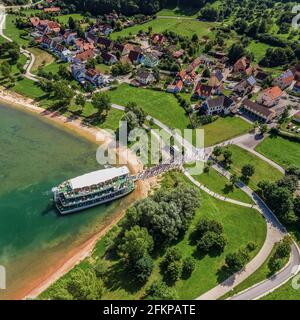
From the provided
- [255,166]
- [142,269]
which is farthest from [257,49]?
[142,269]

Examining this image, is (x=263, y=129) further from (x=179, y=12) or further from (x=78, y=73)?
(x=179, y=12)

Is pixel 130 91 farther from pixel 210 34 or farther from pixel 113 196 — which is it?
pixel 210 34

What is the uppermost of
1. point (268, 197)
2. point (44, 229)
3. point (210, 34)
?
point (210, 34)

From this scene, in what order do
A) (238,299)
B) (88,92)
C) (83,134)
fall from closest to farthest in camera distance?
(238,299), (83,134), (88,92)

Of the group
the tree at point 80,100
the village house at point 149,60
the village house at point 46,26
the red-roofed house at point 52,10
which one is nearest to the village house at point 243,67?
the village house at point 149,60

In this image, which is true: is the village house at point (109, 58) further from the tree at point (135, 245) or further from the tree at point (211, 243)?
the tree at point (211, 243)

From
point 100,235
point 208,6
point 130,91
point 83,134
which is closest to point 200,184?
point 100,235
